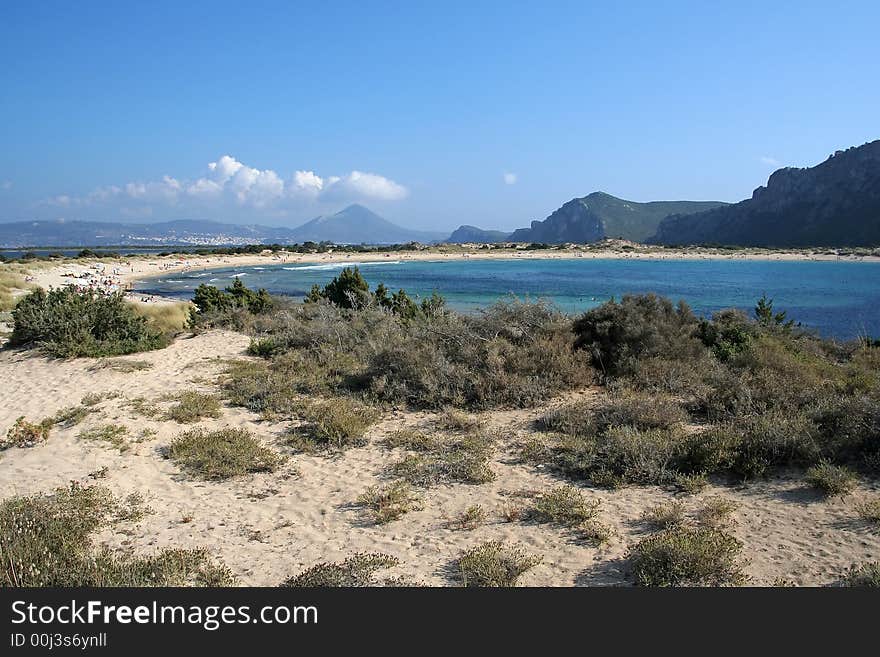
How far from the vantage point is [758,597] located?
369cm

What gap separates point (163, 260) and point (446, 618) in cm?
8194

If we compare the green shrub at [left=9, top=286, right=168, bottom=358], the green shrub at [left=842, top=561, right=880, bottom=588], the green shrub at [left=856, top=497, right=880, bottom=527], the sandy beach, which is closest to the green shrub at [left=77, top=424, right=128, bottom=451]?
the green shrub at [left=9, top=286, right=168, bottom=358]

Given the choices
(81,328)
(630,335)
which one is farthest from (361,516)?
(81,328)

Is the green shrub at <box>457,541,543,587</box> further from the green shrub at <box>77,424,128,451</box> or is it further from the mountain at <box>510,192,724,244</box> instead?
the mountain at <box>510,192,724,244</box>

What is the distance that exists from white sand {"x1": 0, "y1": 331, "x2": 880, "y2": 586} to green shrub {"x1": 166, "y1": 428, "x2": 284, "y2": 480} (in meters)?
0.18

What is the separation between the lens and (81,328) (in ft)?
45.7

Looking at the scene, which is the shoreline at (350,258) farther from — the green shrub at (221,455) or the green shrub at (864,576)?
the green shrub at (864,576)

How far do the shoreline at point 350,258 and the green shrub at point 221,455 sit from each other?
42.4 m

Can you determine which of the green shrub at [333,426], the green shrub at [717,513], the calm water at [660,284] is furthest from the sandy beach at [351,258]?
the green shrub at [717,513]

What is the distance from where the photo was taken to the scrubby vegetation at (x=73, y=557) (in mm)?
4109

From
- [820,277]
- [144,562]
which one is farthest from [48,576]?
[820,277]

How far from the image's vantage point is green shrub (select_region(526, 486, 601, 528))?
17.4ft

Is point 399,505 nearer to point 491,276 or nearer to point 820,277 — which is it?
point 491,276

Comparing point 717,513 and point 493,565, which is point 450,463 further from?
point 717,513
